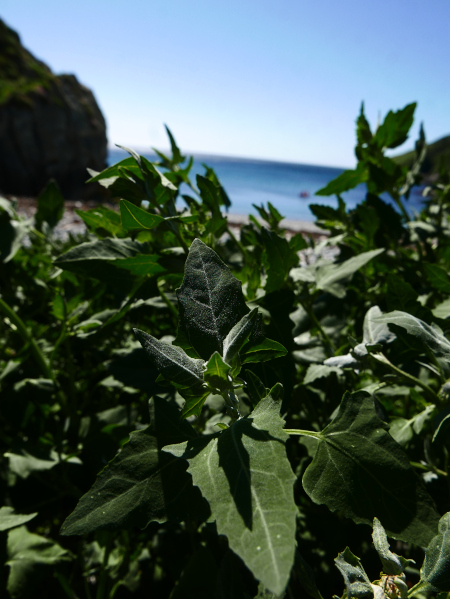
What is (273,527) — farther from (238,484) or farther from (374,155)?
(374,155)

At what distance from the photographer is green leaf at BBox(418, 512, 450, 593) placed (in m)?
0.60

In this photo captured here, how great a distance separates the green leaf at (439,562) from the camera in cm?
60

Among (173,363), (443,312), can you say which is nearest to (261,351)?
(173,363)

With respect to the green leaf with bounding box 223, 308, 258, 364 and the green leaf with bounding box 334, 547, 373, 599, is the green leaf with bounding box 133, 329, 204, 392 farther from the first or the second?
the green leaf with bounding box 334, 547, 373, 599

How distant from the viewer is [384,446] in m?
0.70

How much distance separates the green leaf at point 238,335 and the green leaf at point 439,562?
41cm

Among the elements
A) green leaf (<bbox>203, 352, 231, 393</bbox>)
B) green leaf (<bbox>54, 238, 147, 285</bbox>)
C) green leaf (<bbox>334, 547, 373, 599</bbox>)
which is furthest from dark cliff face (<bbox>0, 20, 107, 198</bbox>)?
green leaf (<bbox>334, 547, 373, 599</bbox>)

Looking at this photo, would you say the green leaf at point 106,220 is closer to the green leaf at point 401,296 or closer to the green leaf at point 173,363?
the green leaf at point 173,363

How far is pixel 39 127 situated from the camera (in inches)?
962

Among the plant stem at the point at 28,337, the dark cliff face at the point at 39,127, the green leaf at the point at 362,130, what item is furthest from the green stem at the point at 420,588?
the dark cliff face at the point at 39,127

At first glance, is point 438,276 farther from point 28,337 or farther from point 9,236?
point 9,236

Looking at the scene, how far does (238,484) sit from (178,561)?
34.7 inches

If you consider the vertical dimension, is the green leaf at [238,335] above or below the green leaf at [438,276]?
below

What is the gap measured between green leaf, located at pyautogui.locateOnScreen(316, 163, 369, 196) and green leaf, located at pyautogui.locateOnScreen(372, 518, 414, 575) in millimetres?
1160
